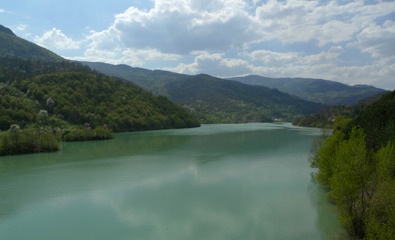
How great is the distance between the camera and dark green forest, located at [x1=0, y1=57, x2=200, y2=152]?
283 ft

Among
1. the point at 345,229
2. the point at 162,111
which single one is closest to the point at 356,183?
the point at 345,229

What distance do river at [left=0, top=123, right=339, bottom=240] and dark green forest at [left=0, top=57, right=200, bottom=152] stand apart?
50212 mm

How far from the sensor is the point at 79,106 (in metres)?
114

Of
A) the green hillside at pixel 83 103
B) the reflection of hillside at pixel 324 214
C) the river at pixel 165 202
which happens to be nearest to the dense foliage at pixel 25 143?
Answer: the river at pixel 165 202

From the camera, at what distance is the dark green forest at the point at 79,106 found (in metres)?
86.4

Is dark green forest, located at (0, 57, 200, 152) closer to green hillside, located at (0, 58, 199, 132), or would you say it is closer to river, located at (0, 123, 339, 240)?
green hillside, located at (0, 58, 199, 132)

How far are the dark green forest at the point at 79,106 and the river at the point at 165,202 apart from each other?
50.2 meters

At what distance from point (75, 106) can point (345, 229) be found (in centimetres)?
11098

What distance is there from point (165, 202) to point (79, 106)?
104 metres

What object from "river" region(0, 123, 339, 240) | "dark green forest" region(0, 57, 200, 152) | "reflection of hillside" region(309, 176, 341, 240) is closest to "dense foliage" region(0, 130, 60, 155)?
"river" region(0, 123, 339, 240)

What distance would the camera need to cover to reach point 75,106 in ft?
360

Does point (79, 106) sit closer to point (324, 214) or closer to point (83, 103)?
point (83, 103)

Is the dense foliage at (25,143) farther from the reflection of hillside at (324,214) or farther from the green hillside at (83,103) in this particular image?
the reflection of hillside at (324,214)

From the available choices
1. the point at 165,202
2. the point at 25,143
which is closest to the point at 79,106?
the point at 25,143
